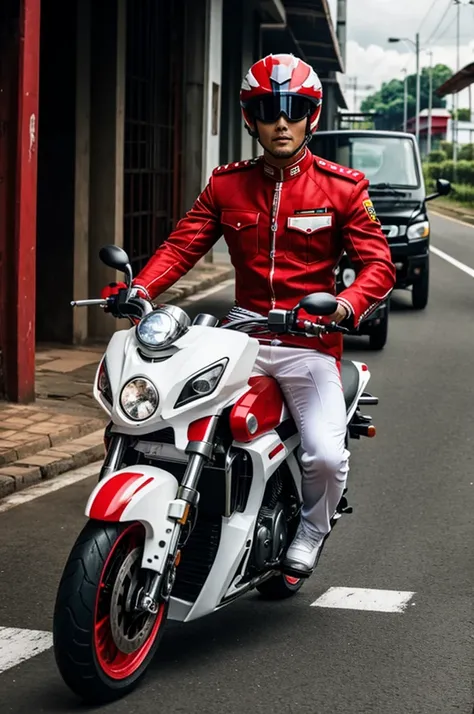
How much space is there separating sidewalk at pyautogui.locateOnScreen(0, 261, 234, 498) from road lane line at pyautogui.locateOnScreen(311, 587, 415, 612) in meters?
2.35

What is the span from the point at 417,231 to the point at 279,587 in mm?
10776

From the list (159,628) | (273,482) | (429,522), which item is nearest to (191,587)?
(159,628)

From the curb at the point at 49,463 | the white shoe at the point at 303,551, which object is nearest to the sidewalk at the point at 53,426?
the curb at the point at 49,463

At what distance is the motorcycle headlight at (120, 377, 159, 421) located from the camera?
4098mm

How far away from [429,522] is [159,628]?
2628 mm

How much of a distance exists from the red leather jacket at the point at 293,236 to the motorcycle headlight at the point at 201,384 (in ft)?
2.21

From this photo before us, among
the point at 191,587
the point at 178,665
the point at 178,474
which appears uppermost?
the point at 178,474

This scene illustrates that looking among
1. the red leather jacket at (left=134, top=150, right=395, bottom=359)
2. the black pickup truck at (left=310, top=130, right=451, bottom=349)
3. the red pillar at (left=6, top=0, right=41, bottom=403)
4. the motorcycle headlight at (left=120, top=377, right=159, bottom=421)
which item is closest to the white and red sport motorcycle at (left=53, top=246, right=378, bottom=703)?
the motorcycle headlight at (left=120, top=377, right=159, bottom=421)

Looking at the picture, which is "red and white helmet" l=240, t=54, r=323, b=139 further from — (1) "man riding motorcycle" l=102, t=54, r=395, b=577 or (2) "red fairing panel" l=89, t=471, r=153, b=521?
(2) "red fairing panel" l=89, t=471, r=153, b=521

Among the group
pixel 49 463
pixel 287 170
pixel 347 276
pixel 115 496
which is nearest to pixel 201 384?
pixel 115 496

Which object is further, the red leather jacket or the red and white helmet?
the red leather jacket

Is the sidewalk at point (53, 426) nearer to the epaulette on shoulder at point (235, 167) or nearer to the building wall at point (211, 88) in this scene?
the epaulette on shoulder at point (235, 167)

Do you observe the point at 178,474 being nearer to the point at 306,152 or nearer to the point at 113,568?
the point at 113,568

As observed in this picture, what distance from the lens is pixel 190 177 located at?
1838 centimetres
